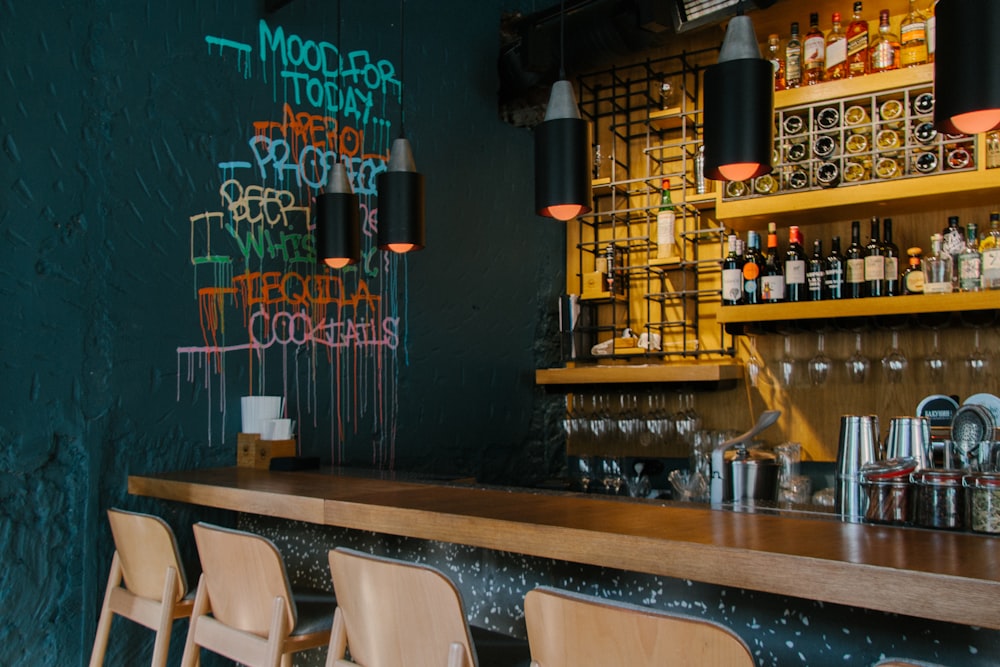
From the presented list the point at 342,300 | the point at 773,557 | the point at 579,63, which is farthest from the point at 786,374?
the point at 773,557

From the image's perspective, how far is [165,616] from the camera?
2.18m

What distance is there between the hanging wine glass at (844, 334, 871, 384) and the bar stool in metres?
2.43

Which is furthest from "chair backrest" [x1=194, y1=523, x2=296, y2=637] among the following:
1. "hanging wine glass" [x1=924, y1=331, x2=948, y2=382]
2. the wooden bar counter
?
"hanging wine glass" [x1=924, y1=331, x2=948, y2=382]

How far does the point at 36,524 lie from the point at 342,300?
138 centimetres

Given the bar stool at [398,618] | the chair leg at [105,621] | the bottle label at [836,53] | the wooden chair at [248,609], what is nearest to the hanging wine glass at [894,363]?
the bottle label at [836,53]

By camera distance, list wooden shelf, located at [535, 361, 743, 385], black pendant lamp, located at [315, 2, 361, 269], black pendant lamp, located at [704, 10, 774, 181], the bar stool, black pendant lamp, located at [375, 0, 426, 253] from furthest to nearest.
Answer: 1. wooden shelf, located at [535, 361, 743, 385]
2. black pendant lamp, located at [315, 2, 361, 269]
3. black pendant lamp, located at [375, 0, 426, 253]
4. black pendant lamp, located at [704, 10, 774, 181]
5. the bar stool

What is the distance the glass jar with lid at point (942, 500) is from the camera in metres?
1.66

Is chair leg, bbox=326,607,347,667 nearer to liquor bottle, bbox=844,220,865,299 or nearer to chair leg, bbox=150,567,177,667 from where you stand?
chair leg, bbox=150,567,177,667

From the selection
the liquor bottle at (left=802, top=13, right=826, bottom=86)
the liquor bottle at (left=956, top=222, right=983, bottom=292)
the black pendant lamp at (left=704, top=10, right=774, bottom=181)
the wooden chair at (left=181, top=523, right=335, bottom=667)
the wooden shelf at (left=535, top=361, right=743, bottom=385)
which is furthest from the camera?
the wooden shelf at (left=535, top=361, right=743, bottom=385)

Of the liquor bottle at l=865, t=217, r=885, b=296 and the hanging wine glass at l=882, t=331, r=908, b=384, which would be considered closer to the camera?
the liquor bottle at l=865, t=217, r=885, b=296

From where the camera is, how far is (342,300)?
11.5 ft

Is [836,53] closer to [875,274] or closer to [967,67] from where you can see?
[875,274]

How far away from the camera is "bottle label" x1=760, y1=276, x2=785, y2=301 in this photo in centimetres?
358

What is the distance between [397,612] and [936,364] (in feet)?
9.17
